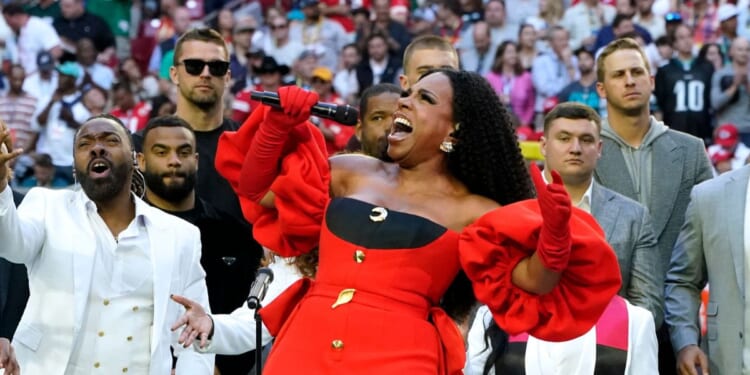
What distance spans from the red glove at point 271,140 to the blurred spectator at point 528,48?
11.1 m

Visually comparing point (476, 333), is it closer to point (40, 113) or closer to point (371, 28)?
point (40, 113)

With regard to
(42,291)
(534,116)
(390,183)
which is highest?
(390,183)

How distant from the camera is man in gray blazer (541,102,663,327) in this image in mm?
7430

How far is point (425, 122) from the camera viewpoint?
5340mm

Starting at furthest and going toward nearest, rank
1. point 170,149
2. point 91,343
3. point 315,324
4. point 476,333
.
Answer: point 170,149 → point 476,333 → point 91,343 → point 315,324

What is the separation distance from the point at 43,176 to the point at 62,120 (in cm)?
113

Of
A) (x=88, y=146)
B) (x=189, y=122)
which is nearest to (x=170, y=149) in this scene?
(x=189, y=122)

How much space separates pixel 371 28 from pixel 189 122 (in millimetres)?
8571

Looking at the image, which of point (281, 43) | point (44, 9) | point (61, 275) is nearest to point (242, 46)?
point (281, 43)

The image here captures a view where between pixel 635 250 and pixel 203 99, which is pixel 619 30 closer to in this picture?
pixel 203 99

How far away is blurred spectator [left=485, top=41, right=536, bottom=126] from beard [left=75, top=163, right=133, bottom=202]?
9.18 metres

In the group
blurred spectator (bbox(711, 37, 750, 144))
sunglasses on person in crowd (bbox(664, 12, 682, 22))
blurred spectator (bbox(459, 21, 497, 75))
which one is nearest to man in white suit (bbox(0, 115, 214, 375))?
blurred spectator (bbox(711, 37, 750, 144))

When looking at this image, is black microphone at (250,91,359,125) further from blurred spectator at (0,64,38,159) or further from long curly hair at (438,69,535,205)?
blurred spectator at (0,64,38,159)

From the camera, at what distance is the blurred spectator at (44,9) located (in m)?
17.3
